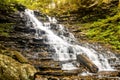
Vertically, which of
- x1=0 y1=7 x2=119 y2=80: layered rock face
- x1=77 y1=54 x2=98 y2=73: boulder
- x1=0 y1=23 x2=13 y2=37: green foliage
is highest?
A: x1=0 y1=23 x2=13 y2=37: green foliage

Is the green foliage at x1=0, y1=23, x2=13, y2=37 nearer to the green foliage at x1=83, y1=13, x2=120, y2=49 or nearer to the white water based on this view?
the white water

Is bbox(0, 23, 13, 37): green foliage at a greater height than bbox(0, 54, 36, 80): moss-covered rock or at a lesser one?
greater

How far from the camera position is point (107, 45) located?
19.3 m

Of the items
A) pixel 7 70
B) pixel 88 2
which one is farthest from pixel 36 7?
pixel 7 70

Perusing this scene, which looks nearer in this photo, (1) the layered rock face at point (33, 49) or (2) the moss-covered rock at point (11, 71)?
(2) the moss-covered rock at point (11, 71)

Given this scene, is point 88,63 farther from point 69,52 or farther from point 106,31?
point 106,31

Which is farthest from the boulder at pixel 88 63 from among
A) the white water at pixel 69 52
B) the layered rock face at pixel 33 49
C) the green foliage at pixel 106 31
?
the green foliage at pixel 106 31

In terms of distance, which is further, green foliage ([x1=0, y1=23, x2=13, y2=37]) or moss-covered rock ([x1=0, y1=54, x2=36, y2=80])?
green foliage ([x1=0, y1=23, x2=13, y2=37])

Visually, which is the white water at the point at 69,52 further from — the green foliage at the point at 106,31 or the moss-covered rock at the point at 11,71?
the moss-covered rock at the point at 11,71

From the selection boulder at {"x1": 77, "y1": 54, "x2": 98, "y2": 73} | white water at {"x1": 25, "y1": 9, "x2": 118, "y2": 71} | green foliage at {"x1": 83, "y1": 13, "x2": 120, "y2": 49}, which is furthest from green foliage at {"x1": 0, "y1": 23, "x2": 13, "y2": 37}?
green foliage at {"x1": 83, "y1": 13, "x2": 120, "y2": 49}

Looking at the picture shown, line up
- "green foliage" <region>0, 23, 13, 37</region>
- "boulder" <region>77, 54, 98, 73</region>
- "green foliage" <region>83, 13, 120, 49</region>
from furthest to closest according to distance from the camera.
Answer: "green foliage" <region>83, 13, 120, 49</region> < "green foliage" <region>0, 23, 13, 37</region> < "boulder" <region>77, 54, 98, 73</region>

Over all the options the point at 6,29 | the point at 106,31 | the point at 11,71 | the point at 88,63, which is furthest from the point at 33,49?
the point at 106,31

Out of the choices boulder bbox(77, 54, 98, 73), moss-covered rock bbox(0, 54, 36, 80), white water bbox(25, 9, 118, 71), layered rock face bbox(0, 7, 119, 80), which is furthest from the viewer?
white water bbox(25, 9, 118, 71)

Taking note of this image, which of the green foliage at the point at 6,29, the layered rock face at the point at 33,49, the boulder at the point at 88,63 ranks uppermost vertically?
the green foliage at the point at 6,29
